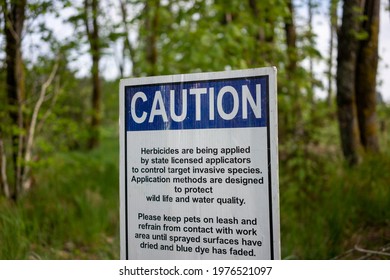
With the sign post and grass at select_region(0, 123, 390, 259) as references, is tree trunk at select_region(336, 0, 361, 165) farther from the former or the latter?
the sign post

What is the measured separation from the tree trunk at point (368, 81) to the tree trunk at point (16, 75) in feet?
16.8

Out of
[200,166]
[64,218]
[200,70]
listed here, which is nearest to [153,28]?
[200,70]

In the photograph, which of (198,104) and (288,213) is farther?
(288,213)

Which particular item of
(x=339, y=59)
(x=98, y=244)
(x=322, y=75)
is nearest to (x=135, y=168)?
(x=98, y=244)

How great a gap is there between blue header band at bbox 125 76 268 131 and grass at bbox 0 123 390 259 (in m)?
2.15

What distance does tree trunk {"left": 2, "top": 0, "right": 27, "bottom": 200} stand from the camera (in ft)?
18.7

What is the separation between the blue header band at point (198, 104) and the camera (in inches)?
83.1

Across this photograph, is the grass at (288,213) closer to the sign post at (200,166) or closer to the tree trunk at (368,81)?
the tree trunk at (368,81)

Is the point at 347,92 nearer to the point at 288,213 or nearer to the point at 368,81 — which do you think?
the point at 368,81

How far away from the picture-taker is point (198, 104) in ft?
7.27

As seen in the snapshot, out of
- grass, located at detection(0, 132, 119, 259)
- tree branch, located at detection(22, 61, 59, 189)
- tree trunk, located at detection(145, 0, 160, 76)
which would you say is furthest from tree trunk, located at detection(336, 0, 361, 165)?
tree branch, located at detection(22, 61, 59, 189)

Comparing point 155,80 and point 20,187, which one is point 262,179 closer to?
point 155,80

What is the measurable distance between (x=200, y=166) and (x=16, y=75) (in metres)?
4.44
